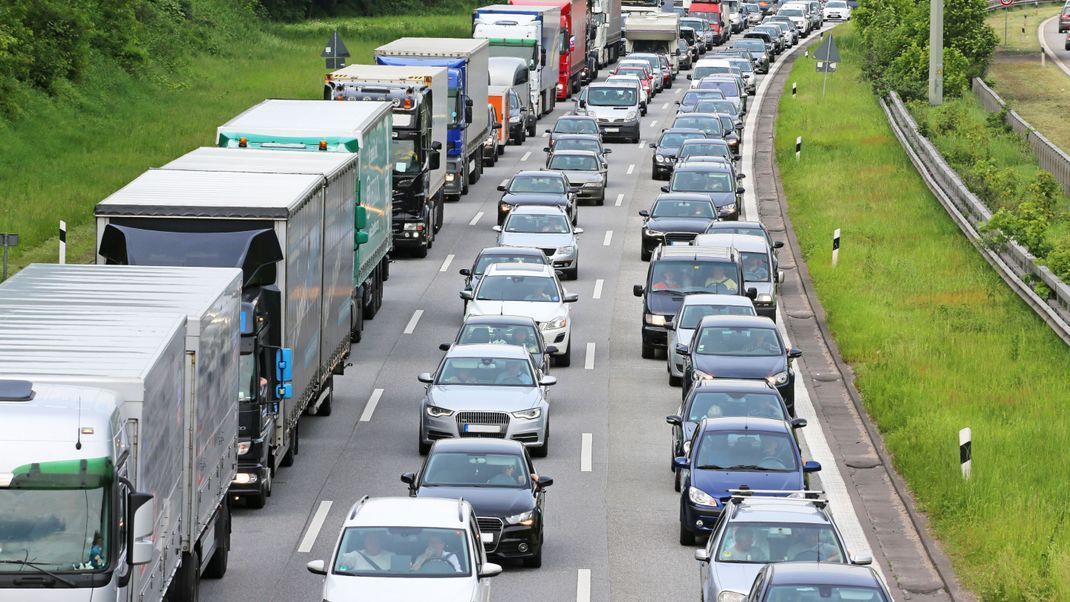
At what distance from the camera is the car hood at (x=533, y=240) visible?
3844cm

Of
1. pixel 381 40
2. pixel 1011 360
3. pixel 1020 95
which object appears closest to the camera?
pixel 1011 360

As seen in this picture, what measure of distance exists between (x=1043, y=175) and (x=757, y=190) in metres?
12.8

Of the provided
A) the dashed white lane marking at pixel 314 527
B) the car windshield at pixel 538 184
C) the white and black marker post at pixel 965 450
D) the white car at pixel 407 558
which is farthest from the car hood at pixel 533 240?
the white car at pixel 407 558

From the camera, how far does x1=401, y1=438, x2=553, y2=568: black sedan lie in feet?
66.6

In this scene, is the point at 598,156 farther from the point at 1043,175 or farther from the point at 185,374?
the point at 185,374

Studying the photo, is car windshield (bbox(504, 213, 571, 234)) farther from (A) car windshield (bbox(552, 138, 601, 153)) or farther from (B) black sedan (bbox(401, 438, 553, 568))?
(B) black sedan (bbox(401, 438, 553, 568))

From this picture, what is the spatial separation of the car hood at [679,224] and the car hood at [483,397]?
568 inches

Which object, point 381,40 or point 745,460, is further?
point 381,40

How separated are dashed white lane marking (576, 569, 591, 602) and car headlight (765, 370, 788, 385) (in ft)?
25.0

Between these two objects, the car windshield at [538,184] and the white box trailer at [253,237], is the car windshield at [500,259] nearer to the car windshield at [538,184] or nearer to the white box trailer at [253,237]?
the white box trailer at [253,237]

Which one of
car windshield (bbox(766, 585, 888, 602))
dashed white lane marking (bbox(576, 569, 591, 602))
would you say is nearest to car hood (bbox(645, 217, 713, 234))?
dashed white lane marking (bbox(576, 569, 591, 602))

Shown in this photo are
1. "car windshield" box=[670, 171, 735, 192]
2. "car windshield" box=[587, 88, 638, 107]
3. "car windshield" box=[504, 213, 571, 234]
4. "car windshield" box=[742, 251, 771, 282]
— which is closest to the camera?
"car windshield" box=[742, 251, 771, 282]

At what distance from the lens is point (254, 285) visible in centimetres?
2211

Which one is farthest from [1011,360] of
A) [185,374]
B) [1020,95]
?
[1020,95]
